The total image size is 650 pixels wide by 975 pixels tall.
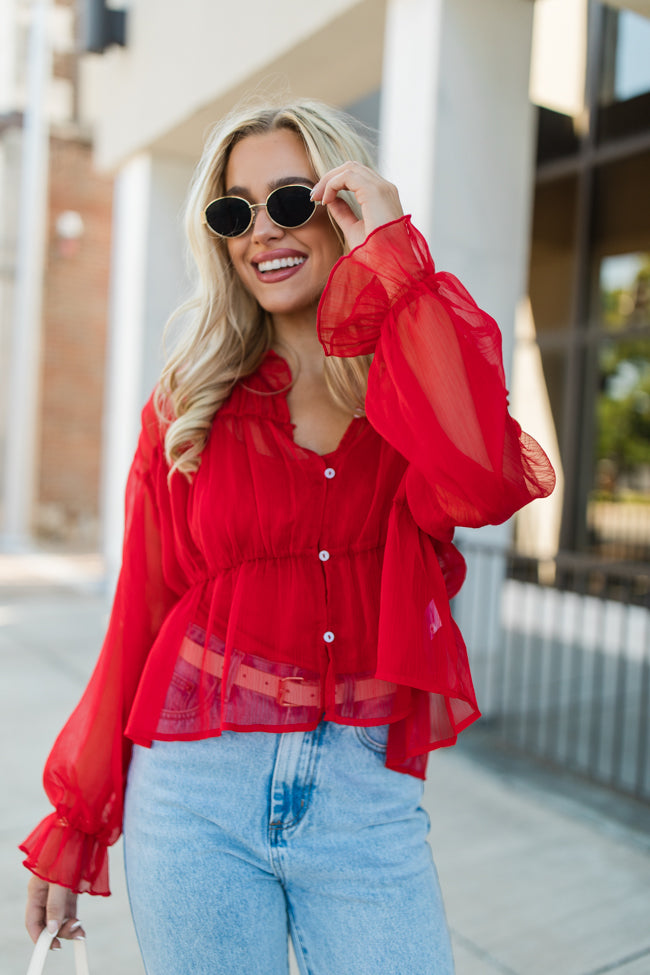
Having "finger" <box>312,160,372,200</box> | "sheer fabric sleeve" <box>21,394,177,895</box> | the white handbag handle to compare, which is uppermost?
"finger" <box>312,160,372,200</box>

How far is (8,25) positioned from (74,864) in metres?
14.6

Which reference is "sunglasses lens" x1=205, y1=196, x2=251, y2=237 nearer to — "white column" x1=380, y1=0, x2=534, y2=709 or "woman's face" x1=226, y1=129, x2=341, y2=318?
"woman's face" x1=226, y1=129, x2=341, y2=318

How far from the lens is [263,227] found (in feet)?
5.42

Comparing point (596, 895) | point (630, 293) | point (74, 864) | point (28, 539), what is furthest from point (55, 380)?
point (74, 864)

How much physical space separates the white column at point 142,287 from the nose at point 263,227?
631 centimetres

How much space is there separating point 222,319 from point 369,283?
1.49 ft

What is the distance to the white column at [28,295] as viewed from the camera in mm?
11820

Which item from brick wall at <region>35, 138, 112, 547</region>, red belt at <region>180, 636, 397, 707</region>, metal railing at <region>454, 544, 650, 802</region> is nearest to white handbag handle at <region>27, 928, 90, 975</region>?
red belt at <region>180, 636, 397, 707</region>

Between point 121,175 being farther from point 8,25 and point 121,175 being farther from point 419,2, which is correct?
point 8,25

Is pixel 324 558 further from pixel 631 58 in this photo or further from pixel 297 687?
pixel 631 58

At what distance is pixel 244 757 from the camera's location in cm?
150

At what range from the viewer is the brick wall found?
508 inches

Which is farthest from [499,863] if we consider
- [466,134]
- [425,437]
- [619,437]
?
[619,437]

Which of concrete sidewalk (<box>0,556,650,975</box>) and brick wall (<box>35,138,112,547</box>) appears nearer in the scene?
concrete sidewalk (<box>0,556,650,975</box>)
